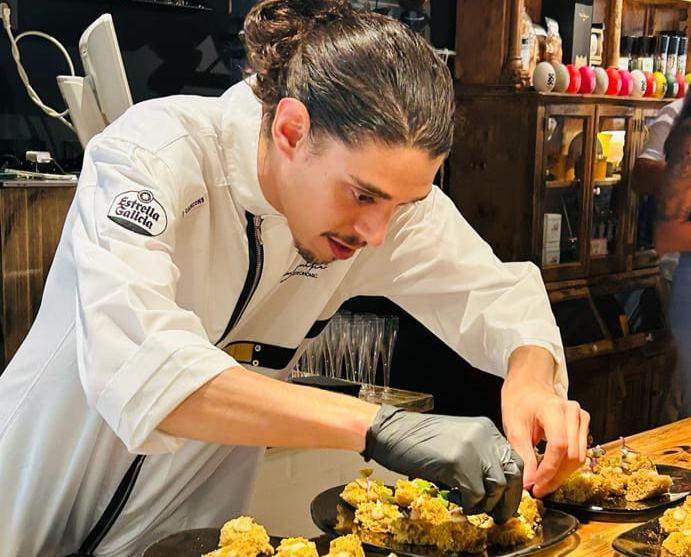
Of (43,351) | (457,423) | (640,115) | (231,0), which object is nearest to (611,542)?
(457,423)

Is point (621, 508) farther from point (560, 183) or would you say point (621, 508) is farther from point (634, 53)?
point (634, 53)

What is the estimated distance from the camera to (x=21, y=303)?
2.65m

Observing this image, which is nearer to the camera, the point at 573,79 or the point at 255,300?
the point at 255,300

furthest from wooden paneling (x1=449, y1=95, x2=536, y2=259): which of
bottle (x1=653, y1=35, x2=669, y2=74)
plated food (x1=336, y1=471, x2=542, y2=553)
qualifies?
plated food (x1=336, y1=471, x2=542, y2=553)

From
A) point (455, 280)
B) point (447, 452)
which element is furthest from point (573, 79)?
point (447, 452)

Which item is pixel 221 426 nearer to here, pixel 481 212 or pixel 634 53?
pixel 481 212

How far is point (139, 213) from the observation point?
4.25 feet

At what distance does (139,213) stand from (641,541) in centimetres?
80

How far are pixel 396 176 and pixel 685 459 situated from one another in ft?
3.06

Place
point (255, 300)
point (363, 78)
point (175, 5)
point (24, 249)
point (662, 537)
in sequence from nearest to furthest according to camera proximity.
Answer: point (363, 78) < point (662, 537) < point (255, 300) < point (24, 249) < point (175, 5)

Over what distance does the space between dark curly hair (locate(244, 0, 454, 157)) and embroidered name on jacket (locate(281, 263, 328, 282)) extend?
12.6 inches

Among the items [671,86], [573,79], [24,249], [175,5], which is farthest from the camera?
[671,86]

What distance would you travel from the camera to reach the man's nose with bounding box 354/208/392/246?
1.33m

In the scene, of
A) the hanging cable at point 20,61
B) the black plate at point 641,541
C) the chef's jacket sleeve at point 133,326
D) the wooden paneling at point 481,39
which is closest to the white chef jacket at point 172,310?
the chef's jacket sleeve at point 133,326
